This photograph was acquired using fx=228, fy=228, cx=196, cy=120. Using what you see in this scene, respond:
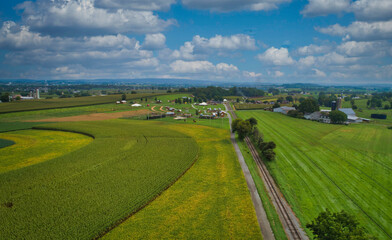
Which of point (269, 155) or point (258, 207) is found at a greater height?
point (269, 155)

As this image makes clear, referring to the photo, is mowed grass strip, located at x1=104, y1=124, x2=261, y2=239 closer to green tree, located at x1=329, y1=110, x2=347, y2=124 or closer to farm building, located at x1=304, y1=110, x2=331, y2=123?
green tree, located at x1=329, y1=110, x2=347, y2=124

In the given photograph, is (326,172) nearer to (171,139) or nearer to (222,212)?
(222,212)

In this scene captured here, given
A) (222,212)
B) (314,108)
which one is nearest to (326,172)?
(222,212)

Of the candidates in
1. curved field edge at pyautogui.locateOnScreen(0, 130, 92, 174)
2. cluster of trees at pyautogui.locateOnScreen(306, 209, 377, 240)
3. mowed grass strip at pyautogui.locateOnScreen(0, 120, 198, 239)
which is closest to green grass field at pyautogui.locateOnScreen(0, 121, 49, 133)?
curved field edge at pyautogui.locateOnScreen(0, 130, 92, 174)

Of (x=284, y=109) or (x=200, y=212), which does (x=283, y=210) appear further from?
(x=284, y=109)

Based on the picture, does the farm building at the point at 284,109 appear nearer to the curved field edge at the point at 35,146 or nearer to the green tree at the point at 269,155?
the green tree at the point at 269,155

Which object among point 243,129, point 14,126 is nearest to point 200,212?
point 243,129
